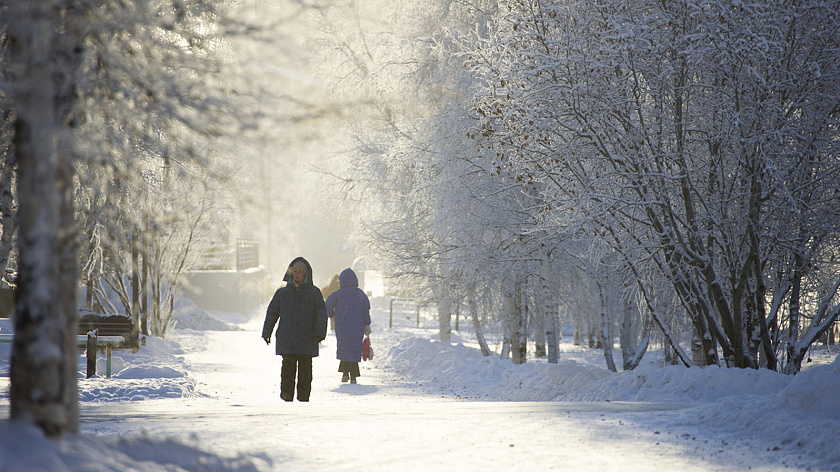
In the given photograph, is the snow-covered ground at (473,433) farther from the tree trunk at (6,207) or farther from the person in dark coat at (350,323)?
the person in dark coat at (350,323)

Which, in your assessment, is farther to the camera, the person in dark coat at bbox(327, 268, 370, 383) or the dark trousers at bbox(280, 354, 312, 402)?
the person in dark coat at bbox(327, 268, 370, 383)

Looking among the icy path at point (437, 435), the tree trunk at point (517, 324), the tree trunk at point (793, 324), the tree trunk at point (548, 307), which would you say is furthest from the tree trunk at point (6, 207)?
the tree trunk at point (517, 324)

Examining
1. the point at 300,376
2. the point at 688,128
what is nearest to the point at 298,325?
the point at 300,376

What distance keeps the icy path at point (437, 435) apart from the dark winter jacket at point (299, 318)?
48.1 inches

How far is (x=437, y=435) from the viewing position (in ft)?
14.6

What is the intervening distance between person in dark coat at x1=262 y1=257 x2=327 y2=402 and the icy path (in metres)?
1.23

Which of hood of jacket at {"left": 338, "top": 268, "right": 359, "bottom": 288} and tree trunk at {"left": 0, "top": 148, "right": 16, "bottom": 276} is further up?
tree trunk at {"left": 0, "top": 148, "right": 16, "bottom": 276}

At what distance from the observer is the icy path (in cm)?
376

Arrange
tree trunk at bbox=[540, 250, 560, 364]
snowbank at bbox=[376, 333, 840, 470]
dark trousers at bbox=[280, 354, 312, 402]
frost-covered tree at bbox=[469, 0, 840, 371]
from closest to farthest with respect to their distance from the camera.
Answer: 1. snowbank at bbox=[376, 333, 840, 470]
2. dark trousers at bbox=[280, 354, 312, 402]
3. frost-covered tree at bbox=[469, 0, 840, 371]
4. tree trunk at bbox=[540, 250, 560, 364]

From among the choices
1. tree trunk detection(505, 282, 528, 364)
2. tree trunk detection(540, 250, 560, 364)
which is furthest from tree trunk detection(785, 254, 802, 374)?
tree trunk detection(505, 282, 528, 364)

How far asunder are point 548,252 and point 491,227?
1.27 m

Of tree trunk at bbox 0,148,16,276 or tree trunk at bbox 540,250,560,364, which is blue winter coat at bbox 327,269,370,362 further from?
tree trunk at bbox 0,148,16,276

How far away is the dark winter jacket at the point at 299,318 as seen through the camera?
23.8ft

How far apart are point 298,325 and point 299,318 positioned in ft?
0.25
